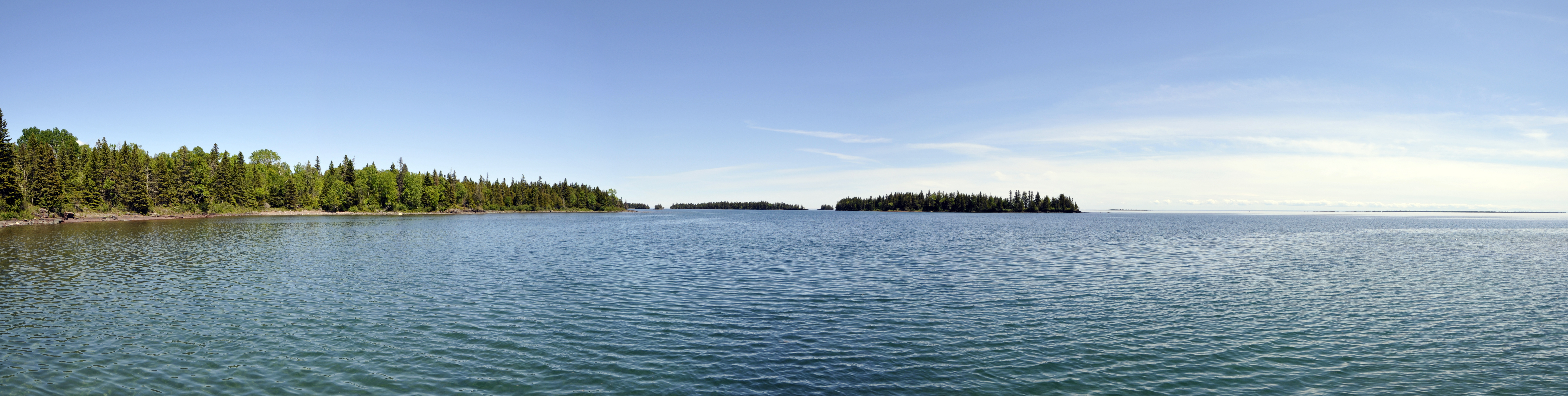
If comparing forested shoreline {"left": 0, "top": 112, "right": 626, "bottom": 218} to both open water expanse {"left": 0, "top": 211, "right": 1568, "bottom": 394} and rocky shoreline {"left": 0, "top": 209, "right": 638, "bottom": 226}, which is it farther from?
open water expanse {"left": 0, "top": 211, "right": 1568, "bottom": 394}

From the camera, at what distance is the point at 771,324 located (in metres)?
22.7

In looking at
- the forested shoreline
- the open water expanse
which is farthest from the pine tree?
the open water expanse

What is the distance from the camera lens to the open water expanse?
1566 cm

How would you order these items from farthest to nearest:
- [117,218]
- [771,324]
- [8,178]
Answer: [117,218], [8,178], [771,324]

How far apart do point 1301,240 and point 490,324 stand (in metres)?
98.4

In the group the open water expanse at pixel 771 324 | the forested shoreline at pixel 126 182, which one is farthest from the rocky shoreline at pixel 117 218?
the open water expanse at pixel 771 324

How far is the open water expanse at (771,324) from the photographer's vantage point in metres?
15.7

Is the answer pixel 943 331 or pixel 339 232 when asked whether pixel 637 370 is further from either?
pixel 339 232

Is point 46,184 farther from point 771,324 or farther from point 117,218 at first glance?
point 771,324

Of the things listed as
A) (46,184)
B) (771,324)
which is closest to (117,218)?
(46,184)

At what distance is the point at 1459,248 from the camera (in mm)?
64000

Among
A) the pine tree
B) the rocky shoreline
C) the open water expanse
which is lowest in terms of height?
the open water expanse

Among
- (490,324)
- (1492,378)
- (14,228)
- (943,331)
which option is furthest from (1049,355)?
(14,228)

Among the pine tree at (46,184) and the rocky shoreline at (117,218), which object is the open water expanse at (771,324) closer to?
the rocky shoreline at (117,218)
